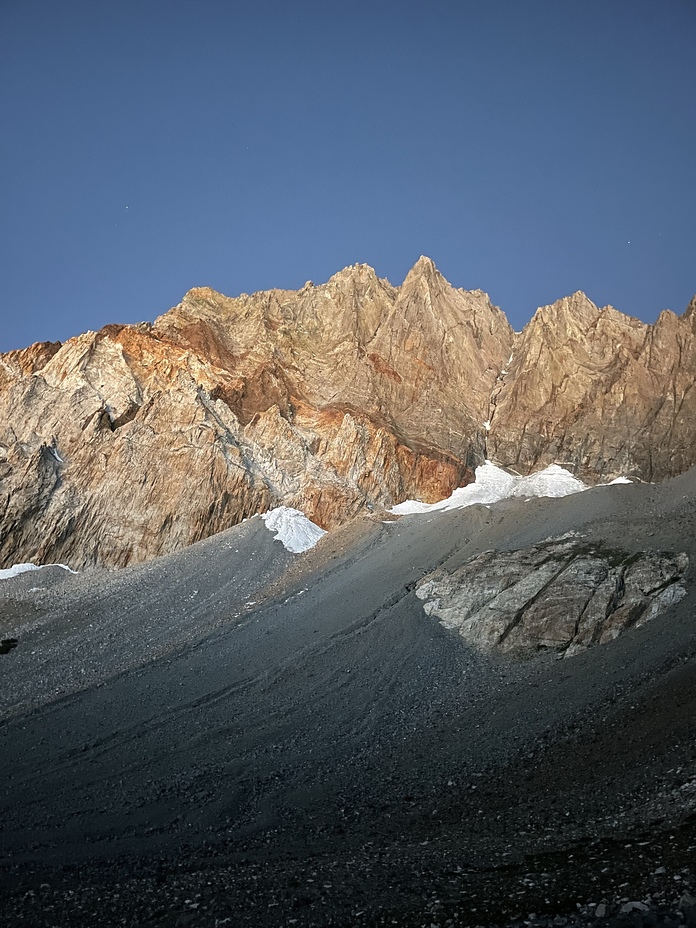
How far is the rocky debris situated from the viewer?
84.8 ft

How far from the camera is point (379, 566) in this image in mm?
38844

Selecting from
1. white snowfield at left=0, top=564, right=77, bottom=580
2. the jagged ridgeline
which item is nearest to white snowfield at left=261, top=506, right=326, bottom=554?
the jagged ridgeline

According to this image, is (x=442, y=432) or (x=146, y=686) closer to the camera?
(x=146, y=686)

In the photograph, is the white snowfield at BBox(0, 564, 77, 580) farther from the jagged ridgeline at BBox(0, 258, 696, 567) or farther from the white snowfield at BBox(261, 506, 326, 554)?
the white snowfield at BBox(261, 506, 326, 554)

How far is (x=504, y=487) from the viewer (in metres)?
68.8

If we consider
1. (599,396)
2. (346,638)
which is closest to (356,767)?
(346,638)

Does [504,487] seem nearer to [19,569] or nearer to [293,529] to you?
[293,529]

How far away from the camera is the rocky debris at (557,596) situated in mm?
25844

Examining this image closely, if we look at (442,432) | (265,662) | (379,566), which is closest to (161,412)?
(442,432)

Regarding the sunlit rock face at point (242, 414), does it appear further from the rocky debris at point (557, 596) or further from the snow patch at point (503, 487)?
the rocky debris at point (557, 596)

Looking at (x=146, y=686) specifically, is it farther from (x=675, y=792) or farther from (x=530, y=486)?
(x=530, y=486)

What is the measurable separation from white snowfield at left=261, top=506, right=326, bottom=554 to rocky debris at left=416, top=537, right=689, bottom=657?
1920cm

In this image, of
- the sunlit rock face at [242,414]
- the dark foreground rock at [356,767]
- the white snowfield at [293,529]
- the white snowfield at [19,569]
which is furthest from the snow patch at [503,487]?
the white snowfield at [19,569]

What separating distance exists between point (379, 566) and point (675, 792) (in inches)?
1043
